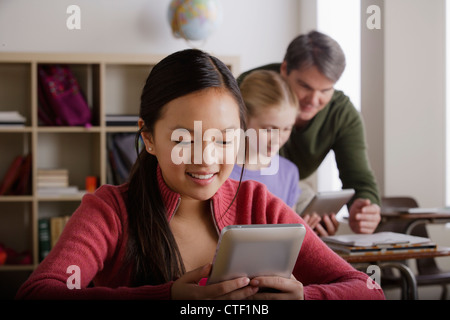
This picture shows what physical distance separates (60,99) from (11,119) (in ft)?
0.85

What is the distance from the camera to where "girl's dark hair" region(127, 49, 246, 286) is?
3.08ft

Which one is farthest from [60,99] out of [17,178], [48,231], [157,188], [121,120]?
[157,188]

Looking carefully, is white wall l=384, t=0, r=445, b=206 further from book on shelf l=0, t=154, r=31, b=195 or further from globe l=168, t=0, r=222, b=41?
book on shelf l=0, t=154, r=31, b=195

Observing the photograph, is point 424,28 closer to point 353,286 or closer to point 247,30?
point 247,30

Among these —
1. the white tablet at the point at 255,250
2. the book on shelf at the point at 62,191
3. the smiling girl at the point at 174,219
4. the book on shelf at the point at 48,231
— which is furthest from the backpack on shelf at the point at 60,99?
the white tablet at the point at 255,250

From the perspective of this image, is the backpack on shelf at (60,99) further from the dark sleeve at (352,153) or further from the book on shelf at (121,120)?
the dark sleeve at (352,153)

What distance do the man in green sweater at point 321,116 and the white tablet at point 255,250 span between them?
1.95ft

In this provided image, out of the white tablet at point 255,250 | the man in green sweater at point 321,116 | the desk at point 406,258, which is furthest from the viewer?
the desk at point 406,258

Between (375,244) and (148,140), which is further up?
(148,140)

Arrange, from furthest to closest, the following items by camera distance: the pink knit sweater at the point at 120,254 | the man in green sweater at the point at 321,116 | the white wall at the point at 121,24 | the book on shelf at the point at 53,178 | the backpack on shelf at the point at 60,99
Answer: the backpack on shelf at the point at 60,99, the book on shelf at the point at 53,178, the man in green sweater at the point at 321,116, the white wall at the point at 121,24, the pink knit sweater at the point at 120,254

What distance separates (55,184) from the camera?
2.52m

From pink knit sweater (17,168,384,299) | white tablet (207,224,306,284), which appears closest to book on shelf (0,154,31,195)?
pink knit sweater (17,168,384,299)

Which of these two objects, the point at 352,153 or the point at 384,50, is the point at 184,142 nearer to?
the point at 352,153

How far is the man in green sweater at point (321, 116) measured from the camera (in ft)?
4.60
